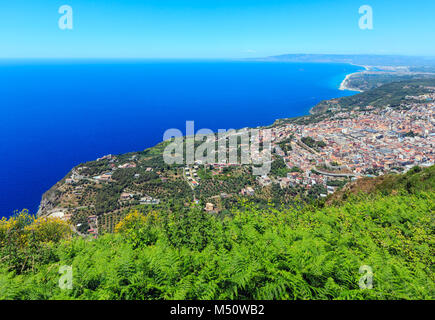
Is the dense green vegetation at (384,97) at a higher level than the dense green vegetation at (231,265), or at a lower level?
higher

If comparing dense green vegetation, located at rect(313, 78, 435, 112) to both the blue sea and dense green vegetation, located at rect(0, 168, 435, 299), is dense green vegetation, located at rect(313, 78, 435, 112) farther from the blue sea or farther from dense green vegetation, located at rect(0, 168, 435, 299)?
dense green vegetation, located at rect(0, 168, 435, 299)

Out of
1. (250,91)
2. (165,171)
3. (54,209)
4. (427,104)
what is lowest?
(54,209)

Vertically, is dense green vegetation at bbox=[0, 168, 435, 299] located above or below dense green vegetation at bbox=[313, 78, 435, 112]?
below

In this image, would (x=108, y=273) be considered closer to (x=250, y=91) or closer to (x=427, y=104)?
(x=427, y=104)

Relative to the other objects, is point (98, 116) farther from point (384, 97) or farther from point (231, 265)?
point (384, 97)

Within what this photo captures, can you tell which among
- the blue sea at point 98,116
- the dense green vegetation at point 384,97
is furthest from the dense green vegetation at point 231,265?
the dense green vegetation at point 384,97

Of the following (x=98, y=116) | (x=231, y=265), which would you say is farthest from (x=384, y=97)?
(x=98, y=116)

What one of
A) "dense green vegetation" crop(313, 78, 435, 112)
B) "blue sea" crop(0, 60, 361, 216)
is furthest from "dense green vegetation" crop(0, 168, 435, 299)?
"dense green vegetation" crop(313, 78, 435, 112)

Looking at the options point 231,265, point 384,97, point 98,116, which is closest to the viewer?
point 231,265

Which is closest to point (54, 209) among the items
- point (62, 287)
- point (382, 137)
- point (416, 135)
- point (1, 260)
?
point (1, 260)

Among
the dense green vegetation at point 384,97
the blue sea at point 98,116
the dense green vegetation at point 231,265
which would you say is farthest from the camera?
the dense green vegetation at point 384,97

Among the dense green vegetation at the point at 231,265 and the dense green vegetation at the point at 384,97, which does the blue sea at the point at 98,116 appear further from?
the dense green vegetation at the point at 231,265
